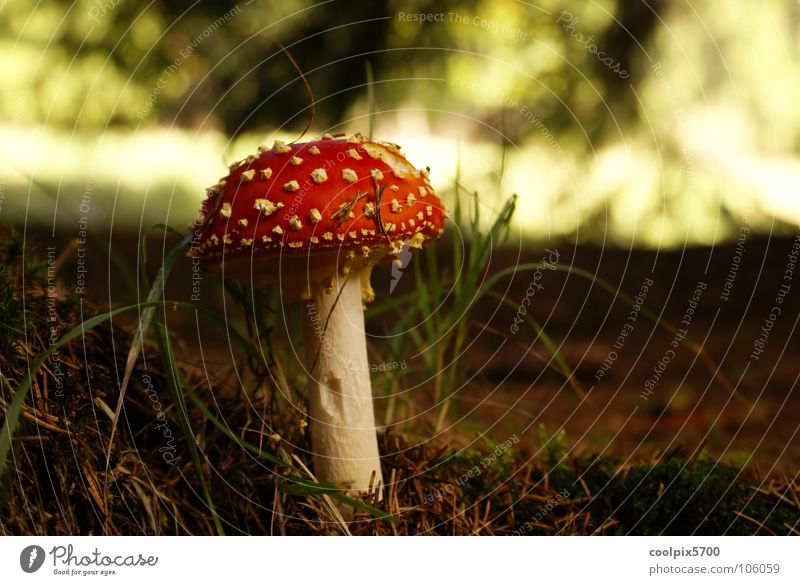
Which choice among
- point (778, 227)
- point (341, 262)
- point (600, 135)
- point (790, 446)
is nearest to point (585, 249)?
point (778, 227)

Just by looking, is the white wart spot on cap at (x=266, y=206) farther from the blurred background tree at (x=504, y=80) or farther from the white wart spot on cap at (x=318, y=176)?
the blurred background tree at (x=504, y=80)

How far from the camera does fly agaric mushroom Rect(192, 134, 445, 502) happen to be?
3.88 feet

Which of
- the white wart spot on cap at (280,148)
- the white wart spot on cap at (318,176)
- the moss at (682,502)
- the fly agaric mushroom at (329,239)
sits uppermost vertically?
the white wart spot on cap at (280,148)

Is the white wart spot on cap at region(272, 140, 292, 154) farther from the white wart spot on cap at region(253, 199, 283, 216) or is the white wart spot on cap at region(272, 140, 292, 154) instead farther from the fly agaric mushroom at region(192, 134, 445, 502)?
the white wart spot on cap at region(253, 199, 283, 216)

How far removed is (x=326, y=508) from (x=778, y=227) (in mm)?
2875

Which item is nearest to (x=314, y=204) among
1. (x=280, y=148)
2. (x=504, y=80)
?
(x=280, y=148)

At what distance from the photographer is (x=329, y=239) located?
118 cm

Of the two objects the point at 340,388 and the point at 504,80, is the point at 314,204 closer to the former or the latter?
the point at 340,388

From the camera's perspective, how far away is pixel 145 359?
1.52 m
